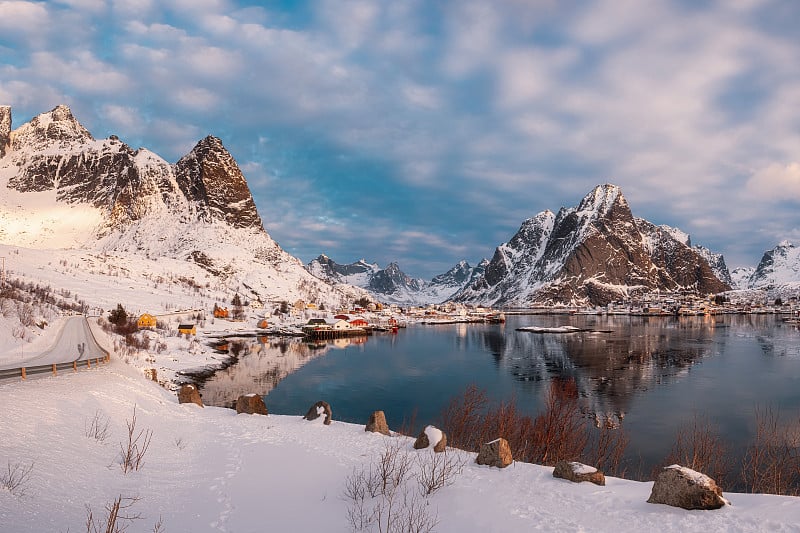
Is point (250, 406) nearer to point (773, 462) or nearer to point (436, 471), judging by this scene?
point (436, 471)

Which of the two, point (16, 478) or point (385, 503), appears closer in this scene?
point (16, 478)

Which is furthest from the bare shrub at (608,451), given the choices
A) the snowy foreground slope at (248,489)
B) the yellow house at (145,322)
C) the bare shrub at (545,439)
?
the yellow house at (145,322)

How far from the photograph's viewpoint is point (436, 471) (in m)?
14.3

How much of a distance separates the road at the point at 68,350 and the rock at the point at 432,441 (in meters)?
26.7

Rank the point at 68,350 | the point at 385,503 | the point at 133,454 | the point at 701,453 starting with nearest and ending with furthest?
the point at 385,503, the point at 133,454, the point at 701,453, the point at 68,350

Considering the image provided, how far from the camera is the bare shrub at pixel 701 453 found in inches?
829

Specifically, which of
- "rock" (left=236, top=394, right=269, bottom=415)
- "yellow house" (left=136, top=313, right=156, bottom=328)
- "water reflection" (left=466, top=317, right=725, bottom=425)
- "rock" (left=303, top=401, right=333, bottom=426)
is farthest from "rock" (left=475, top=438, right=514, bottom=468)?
"yellow house" (left=136, top=313, right=156, bottom=328)

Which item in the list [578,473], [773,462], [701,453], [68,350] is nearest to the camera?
[578,473]

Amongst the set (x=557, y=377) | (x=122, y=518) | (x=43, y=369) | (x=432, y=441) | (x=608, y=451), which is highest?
(x=43, y=369)

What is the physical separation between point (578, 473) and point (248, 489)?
31.4 ft

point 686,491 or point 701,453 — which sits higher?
point 686,491

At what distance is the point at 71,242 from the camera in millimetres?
188375

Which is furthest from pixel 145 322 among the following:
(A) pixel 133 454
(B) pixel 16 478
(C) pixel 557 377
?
(B) pixel 16 478

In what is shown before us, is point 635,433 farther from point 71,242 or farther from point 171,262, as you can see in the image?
point 71,242
